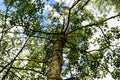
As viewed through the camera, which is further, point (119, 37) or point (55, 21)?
point (55, 21)

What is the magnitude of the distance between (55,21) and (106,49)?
109 inches

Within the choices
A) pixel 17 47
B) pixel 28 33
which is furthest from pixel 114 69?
pixel 17 47

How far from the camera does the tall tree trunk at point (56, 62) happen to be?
36.5ft

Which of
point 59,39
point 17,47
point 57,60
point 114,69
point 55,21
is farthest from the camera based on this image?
point 17,47

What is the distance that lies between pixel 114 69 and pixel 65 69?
2.78 m

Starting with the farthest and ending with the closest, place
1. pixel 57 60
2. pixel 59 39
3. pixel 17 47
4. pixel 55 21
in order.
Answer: pixel 17 47, pixel 55 21, pixel 59 39, pixel 57 60

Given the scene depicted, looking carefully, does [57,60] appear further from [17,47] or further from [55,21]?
[17,47]

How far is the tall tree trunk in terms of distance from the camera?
11129 millimetres

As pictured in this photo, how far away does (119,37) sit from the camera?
13680 mm

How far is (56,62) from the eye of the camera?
1170 centimetres

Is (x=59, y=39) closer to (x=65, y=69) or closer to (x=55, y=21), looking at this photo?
(x=55, y=21)

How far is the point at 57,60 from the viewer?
11812 millimetres

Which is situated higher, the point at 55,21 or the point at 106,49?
the point at 55,21

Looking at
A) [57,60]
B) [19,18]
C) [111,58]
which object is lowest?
[57,60]
